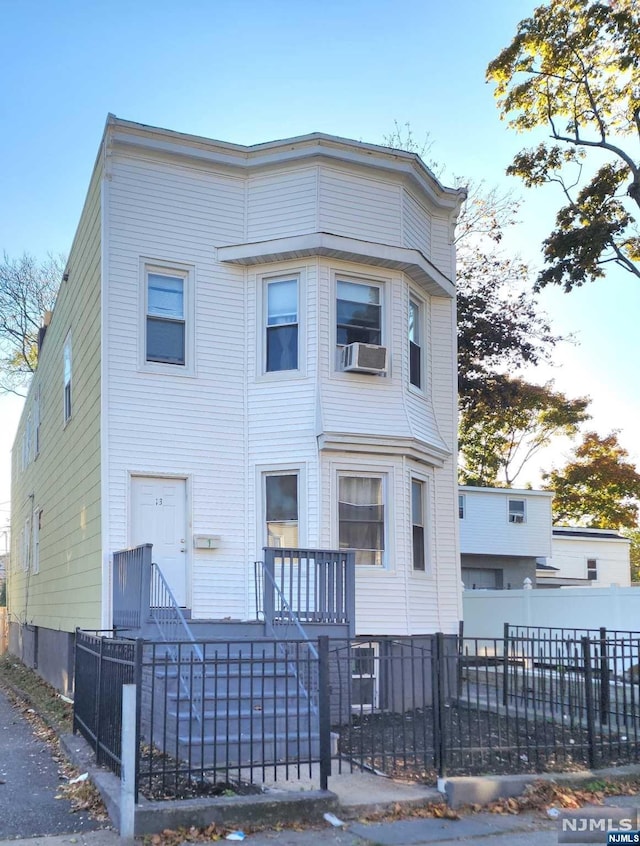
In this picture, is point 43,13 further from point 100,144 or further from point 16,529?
point 16,529

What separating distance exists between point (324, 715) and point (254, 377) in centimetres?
705

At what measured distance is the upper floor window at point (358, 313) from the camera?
14219 mm

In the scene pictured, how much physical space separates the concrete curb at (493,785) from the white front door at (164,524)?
6073 mm

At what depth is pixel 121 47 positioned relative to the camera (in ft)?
42.2

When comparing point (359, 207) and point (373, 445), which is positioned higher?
point (359, 207)

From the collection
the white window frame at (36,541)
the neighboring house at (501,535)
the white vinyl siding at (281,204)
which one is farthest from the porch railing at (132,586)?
the neighboring house at (501,535)

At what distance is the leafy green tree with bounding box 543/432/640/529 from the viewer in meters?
44.7

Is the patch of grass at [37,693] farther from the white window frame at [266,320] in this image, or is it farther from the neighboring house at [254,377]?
the white window frame at [266,320]

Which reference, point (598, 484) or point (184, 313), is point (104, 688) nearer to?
point (184, 313)

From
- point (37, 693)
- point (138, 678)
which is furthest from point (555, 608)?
point (138, 678)

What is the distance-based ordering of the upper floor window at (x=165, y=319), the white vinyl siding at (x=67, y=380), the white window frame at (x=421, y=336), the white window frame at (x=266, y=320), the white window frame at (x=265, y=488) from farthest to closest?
the white vinyl siding at (x=67, y=380) < the white window frame at (x=421, y=336) < the white window frame at (x=266, y=320) < the upper floor window at (x=165, y=319) < the white window frame at (x=265, y=488)

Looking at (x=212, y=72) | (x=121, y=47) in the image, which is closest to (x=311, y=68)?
(x=212, y=72)

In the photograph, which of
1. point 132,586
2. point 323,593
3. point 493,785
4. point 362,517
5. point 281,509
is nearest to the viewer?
point 493,785

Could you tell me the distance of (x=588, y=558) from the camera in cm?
3666
